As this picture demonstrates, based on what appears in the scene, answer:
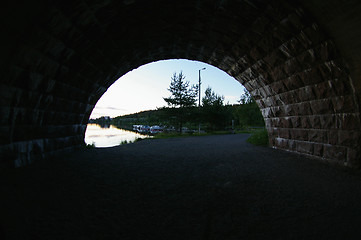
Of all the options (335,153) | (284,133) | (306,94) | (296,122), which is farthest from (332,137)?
(284,133)

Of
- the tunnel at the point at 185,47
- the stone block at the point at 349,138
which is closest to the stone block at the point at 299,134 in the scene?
the tunnel at the point at 185,47

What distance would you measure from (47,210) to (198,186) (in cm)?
249

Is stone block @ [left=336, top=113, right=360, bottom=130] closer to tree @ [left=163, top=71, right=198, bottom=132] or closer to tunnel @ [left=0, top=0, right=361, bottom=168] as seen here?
tunnel @ [left=0, top=0, right=361, bottom=168]

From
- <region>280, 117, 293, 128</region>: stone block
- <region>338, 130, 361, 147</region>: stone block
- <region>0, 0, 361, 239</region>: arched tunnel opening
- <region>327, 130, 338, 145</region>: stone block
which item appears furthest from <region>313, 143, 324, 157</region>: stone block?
<region>280, 117, 293, 128</region>: stone block

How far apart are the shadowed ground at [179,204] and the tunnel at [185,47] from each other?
129 centimetres

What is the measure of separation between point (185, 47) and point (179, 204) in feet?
20.6

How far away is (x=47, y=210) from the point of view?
104 inches

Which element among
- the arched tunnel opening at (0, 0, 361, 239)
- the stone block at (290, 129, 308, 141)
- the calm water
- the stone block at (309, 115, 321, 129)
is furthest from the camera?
the calm water

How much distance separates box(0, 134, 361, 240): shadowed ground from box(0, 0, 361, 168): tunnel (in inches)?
51.0

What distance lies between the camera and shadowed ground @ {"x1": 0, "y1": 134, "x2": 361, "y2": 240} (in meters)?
2.21

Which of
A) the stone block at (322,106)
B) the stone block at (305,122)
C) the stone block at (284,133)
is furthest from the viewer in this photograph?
the stone block at (284,133)

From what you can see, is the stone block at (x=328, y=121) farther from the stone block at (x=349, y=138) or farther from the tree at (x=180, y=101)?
the tree at (x=180, y=101)

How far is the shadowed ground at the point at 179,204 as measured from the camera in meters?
2.21

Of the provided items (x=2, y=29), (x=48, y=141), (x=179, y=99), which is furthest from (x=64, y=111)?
(x=179, y=99)
